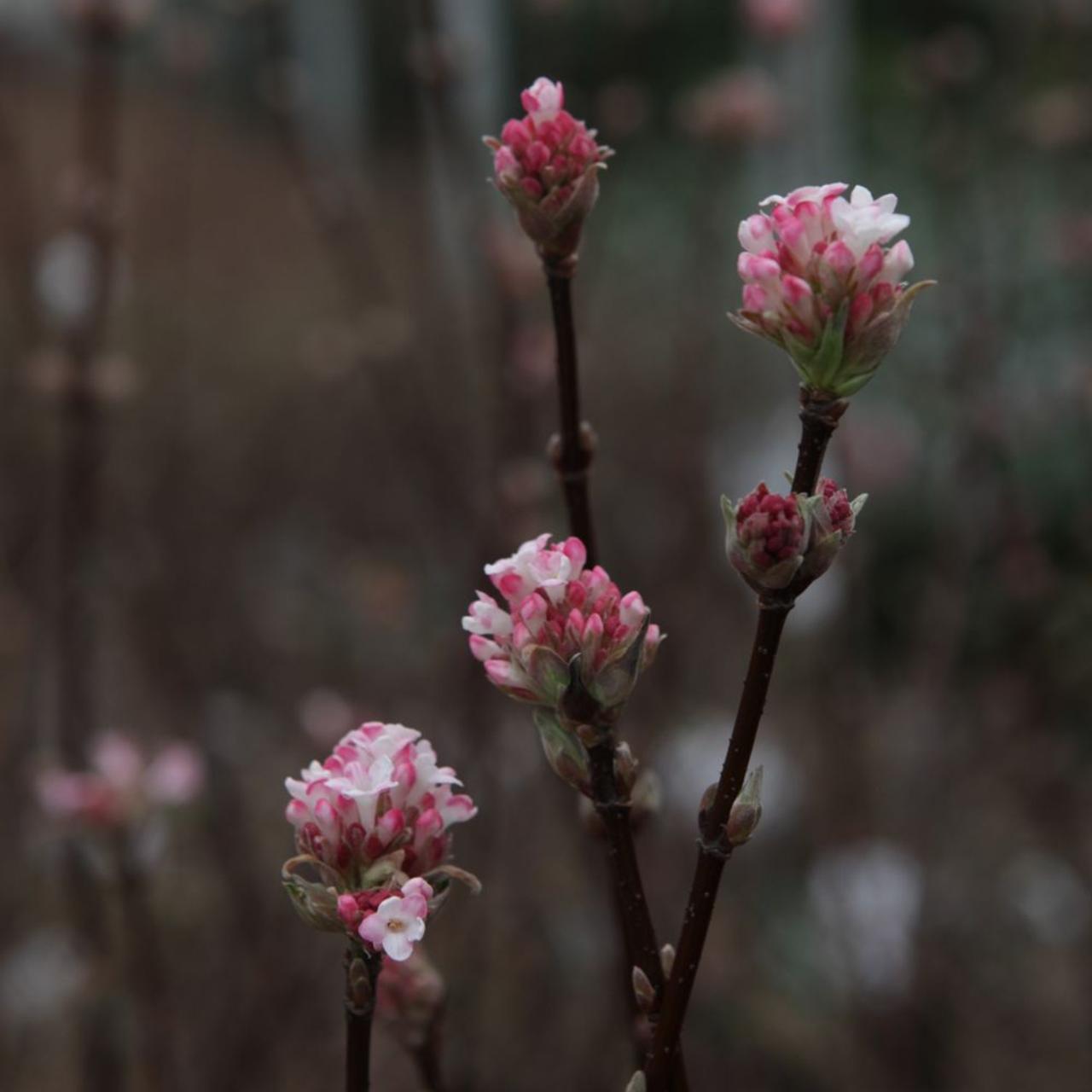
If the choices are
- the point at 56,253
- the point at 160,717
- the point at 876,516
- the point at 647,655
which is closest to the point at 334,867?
the point at 647,655

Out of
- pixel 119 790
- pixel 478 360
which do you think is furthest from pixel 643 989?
pixel 478 360

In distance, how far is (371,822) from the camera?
624mm

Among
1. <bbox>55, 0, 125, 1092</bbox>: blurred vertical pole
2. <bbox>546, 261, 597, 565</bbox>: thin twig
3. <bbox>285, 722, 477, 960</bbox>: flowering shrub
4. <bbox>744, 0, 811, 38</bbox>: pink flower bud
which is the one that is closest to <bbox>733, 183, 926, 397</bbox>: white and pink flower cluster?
<bbox>546, 261, 597, 565</bbox>: thin twig

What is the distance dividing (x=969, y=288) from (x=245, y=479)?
11.1ft

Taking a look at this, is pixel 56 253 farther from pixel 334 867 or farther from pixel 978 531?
pixel 334 867

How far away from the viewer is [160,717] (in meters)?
3.38

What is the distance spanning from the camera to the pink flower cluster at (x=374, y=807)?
62 centimetres

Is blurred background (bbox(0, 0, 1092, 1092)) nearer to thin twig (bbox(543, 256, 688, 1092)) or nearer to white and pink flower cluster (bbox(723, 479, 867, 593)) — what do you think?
thin twig (bbox(543, 256, 688, 1092))

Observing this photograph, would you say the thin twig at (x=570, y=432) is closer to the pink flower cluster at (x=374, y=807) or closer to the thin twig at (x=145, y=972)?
the pink flower cluster at (x=374, y=807)

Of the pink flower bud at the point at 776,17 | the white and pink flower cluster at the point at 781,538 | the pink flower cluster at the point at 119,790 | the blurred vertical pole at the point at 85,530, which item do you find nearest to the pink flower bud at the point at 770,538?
the white and pink flower cluster at the point at 781,538

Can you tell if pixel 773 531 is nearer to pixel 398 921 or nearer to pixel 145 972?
pixel 398 921

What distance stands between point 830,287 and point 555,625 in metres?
0.20

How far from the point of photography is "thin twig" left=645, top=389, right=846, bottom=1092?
0.59 metres

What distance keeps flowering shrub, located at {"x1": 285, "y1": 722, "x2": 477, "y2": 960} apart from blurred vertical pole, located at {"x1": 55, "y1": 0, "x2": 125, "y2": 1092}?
1.11 m
